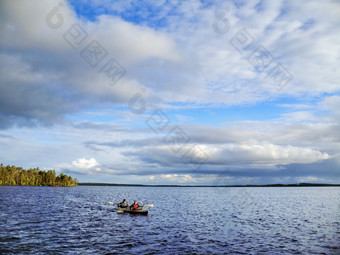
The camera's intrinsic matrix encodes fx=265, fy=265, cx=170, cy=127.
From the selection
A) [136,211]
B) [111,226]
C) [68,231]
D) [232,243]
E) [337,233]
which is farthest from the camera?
[136,211]

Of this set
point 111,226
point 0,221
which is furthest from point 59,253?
point 0,221

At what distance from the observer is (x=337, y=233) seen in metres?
41.8

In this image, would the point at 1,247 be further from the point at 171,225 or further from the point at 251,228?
the point at 251,228

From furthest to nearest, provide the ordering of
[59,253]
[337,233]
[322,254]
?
[337,233], [322,254], [59,253]

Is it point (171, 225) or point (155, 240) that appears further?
point (171, 225)

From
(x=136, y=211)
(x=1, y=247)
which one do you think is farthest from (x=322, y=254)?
(x=136, y=211)

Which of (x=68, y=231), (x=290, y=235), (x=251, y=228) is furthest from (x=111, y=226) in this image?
(x=290, y=235)

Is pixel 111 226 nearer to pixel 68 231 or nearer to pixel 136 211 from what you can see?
pixel 68 231

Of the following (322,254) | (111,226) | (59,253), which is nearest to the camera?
(59,253)

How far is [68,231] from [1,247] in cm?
1095

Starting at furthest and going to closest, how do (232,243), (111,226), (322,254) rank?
(111,226)
(232,243)
(322,254)

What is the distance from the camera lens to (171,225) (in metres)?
47.3

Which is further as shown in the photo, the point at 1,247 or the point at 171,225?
the point at 171,225

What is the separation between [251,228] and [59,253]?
3113cm
